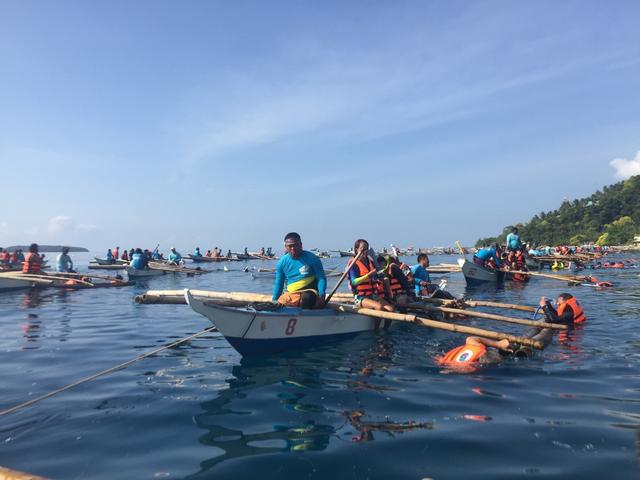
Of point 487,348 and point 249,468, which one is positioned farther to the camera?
point 487,348

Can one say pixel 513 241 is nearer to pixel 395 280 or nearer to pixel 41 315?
pixel 395 280

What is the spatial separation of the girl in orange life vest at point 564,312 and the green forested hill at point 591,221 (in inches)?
3357

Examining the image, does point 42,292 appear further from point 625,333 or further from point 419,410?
point 625,333

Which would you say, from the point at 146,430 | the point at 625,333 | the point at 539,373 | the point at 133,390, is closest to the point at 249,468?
the point at 146,430

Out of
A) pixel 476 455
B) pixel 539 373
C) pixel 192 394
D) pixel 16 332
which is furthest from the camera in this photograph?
pixel 16 332

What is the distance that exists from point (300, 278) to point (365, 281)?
215 cm

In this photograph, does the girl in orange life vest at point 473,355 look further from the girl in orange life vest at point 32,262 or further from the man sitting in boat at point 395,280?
the girl in orange life vest at point 32,262

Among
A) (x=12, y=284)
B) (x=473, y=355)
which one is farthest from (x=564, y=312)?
(x=12, y=284)

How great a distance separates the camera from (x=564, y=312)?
10.3 meters

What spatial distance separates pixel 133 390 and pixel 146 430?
1720mm

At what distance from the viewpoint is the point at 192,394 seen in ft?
20.1

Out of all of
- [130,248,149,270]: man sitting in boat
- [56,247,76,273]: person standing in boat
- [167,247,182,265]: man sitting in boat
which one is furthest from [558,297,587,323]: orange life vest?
[167,247,182,265]: man sitting in boat

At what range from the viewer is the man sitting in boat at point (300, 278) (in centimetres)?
891

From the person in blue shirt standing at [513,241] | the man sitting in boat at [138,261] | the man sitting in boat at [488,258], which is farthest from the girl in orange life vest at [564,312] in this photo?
the man sitting in boat at [138,261]
